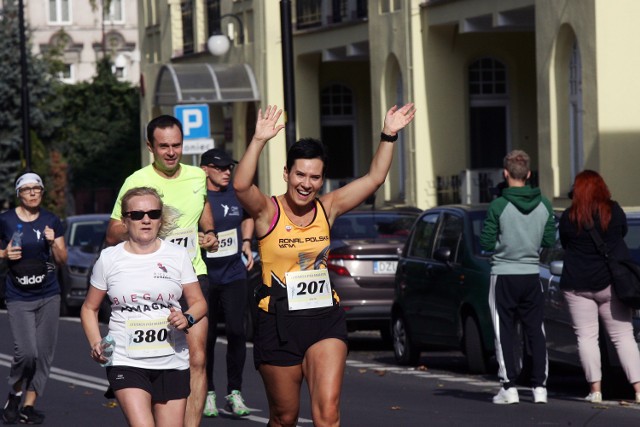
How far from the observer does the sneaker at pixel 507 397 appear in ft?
41.8

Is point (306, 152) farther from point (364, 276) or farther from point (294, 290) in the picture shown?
point (364, 276)

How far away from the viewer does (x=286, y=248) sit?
8227mm

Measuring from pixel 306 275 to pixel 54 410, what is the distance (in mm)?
5457

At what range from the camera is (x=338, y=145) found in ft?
129

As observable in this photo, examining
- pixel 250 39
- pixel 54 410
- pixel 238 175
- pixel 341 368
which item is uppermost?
pixel 250 39

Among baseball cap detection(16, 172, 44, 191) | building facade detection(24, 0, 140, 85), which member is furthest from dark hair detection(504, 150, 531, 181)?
building facade detection(24, 0, 140, 85)

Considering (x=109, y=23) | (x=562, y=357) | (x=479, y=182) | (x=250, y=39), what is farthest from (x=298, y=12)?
(x=109, y=23)

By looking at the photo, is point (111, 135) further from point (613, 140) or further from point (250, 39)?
point (613, 140)

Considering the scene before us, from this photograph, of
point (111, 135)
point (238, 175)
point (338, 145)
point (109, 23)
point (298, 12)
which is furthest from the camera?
point (109, 23)

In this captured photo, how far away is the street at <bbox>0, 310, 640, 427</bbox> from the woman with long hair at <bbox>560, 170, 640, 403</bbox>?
43 centimetres

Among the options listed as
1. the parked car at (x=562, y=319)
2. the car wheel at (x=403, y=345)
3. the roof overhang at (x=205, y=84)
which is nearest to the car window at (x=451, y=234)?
the car wheel at (x=403, y=345)

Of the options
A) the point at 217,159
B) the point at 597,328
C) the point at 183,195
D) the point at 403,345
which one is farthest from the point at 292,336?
the point at 403,345

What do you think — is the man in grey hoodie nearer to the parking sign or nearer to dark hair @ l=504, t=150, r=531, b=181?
dark hair @ l=504, t=150, r=531, b=181

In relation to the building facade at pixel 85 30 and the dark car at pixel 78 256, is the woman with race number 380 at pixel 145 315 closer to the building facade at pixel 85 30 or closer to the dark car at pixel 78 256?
the dark car at pixel 78 256
